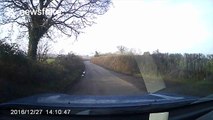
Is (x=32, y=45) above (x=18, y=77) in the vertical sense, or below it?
above

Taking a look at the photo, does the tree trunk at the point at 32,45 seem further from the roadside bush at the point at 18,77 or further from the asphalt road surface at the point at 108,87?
the roadside bush at the point at 18,77

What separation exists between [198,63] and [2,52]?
1206cm

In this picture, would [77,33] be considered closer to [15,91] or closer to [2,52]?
[2,52]

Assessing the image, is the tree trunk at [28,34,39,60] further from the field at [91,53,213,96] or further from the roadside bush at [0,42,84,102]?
the field at [91,53,213,96]

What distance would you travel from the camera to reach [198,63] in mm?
22766

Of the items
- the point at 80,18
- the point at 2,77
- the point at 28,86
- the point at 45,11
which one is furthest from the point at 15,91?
the point at 80,18
